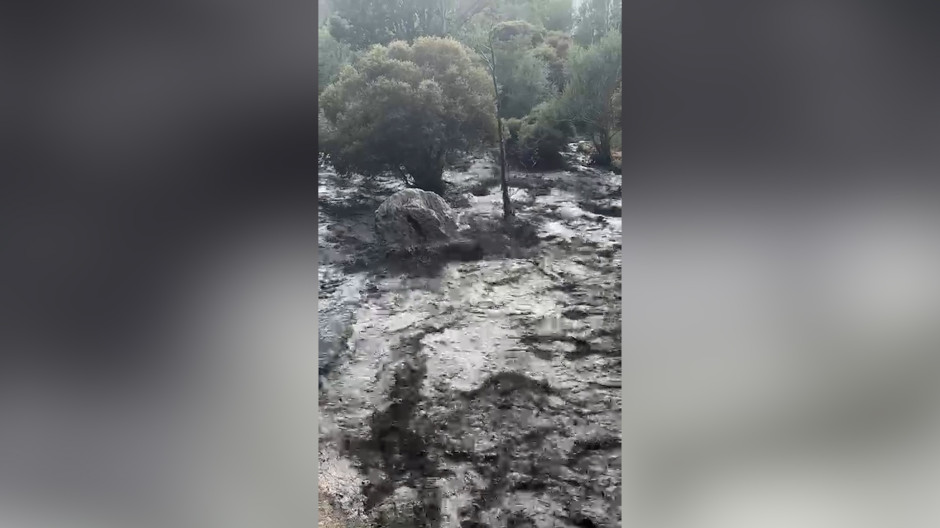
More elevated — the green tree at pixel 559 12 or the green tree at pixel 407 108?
the green tree at pixel 559 12

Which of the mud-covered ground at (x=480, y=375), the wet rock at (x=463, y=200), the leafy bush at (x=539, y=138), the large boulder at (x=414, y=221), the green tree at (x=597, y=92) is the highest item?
the green tree at (x=597, y=92)

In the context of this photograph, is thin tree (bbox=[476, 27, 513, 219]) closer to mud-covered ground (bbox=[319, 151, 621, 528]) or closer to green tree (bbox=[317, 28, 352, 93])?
mud-covered ground (bbox=[319, 151, 621, 528])

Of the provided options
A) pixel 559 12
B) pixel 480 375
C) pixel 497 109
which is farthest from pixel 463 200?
pixel 559 12

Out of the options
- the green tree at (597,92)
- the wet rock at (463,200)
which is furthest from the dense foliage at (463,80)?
the wet rock at (463,200)

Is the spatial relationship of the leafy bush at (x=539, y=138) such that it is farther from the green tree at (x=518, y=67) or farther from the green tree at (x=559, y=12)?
the green tree at (x=559, y=12)

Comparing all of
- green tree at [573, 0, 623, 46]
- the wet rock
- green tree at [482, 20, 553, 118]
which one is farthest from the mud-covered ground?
green tree at [573, 0, 623, 46]
